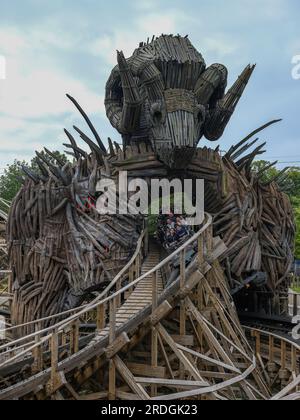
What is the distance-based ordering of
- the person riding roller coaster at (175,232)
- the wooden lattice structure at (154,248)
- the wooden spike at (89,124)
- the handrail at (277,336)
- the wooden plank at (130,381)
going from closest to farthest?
Result: the wooden plank at (130,381) → the wooden lattice structure at (154,248) → the person riding roller coaster at (175,232) → the handrail at (277,336) → the wooden spike at (89,124)

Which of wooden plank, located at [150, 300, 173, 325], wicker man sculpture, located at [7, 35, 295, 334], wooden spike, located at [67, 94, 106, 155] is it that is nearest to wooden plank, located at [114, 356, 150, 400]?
wooden plank, located at [150, 300, 173, 325]

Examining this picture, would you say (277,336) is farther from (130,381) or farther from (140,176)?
(130,381)

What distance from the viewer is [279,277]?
12.5m

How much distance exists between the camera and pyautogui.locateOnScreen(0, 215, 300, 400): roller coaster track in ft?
19.8

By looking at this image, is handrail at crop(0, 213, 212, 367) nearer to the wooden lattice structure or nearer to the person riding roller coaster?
the wooden lattice structure

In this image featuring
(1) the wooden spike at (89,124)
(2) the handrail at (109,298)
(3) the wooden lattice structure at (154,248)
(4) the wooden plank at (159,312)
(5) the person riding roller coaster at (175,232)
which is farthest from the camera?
(1) the wooden spike at (89,124)

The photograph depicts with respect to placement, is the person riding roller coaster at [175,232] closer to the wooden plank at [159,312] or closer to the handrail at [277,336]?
the wooden plank at [159,312]

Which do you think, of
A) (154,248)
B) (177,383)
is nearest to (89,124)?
(154,248)

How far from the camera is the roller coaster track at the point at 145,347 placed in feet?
19.8

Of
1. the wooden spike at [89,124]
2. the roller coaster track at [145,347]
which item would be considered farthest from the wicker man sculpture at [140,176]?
the roller coaster track at [145,347]

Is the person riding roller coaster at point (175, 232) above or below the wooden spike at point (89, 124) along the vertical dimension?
below

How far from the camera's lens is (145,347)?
7.94m
